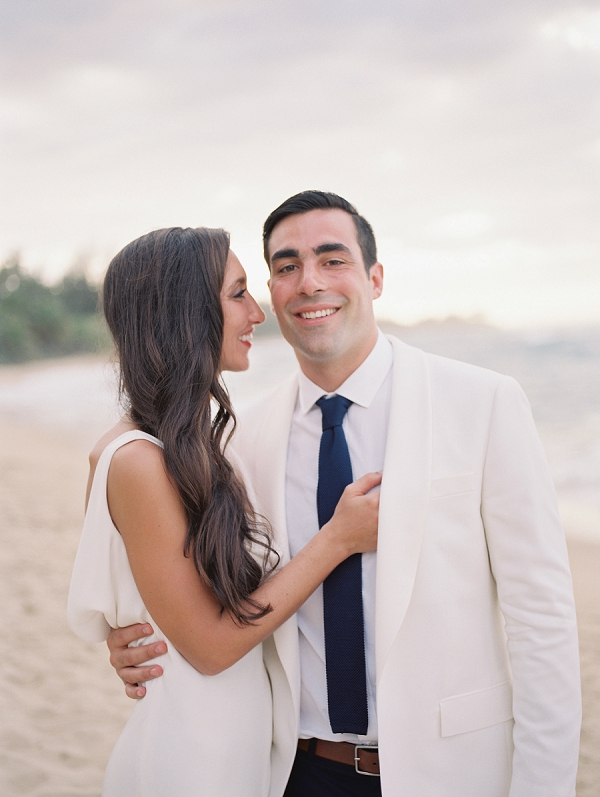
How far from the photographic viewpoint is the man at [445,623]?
2.09 metres

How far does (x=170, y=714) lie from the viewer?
213 cm

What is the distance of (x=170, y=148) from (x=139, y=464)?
117 feet

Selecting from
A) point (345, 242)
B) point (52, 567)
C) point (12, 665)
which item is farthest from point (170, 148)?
point (345, 242)

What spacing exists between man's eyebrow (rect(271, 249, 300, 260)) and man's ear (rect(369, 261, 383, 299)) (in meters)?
0.34

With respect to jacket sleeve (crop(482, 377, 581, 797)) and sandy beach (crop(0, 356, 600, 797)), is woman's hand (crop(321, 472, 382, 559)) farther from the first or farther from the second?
sandy beach (crop(0, 356, 600, 797))

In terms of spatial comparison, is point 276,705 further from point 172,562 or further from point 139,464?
point 139,464

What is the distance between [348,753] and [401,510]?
0.77 meters

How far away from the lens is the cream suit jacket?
2090 mm

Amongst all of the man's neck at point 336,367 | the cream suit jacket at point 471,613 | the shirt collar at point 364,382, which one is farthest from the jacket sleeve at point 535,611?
the man's neck at point 336,367

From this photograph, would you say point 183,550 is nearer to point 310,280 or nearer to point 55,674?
point 310,280

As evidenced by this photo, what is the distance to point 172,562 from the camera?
2.09 m

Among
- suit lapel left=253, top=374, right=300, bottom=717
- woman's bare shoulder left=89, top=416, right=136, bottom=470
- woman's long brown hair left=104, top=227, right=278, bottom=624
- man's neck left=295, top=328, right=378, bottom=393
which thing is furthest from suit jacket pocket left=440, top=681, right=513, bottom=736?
woman's bare shoulder left=89, top=416, right=136, bottom=470

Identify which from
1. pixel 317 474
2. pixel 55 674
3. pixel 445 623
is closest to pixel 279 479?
pixel 317 474

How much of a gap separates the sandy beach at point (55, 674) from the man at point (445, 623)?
3.03 metres
